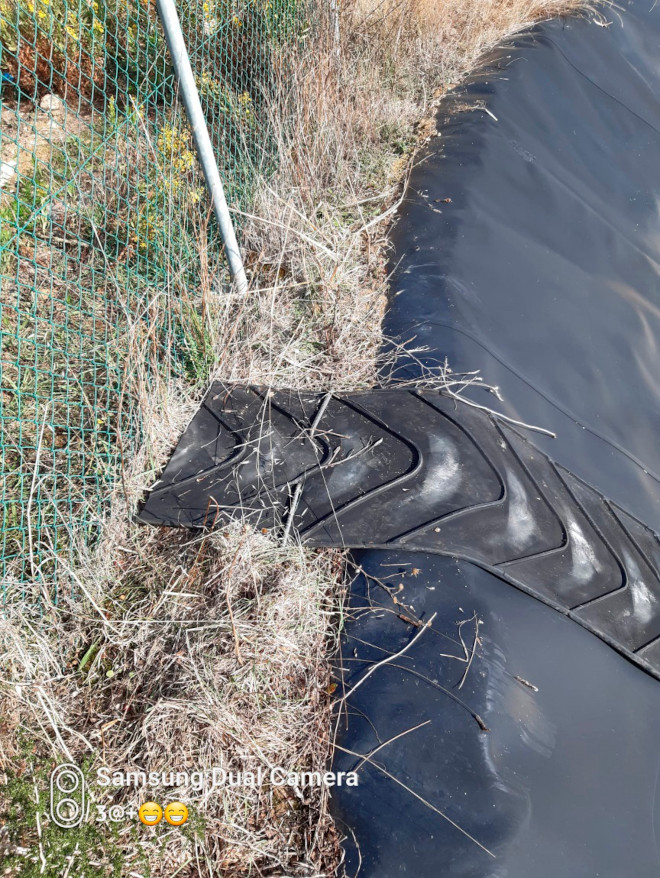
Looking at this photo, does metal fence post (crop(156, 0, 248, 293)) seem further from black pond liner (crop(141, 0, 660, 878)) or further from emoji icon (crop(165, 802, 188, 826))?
emoji icon (crop(165, 802, 188, 826))

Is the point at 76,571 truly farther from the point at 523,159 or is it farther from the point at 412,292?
the point at 523,159

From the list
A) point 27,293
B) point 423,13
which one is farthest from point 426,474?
point 423,13

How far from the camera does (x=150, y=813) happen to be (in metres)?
1.54

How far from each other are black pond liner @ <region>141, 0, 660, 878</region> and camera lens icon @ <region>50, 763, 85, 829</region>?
0.64 meters

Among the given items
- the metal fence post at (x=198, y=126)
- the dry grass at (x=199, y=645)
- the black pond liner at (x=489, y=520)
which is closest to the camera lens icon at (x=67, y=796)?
the dry grass at (x=199, y=645)

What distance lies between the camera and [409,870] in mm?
1515

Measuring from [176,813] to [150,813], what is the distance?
6cm

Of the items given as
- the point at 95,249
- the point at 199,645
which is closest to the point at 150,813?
the point at 199,645

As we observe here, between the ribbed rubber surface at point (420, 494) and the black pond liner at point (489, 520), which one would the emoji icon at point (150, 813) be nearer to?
the black pond liner at point (489, 520)

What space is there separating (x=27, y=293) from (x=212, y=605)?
1668 millimetres

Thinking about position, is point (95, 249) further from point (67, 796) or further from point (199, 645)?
point (67, 796)

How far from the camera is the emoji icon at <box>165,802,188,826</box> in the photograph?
1540 millimetres

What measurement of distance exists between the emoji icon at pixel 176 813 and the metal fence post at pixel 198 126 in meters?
1.92

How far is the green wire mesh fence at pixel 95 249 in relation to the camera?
6.67 ft
